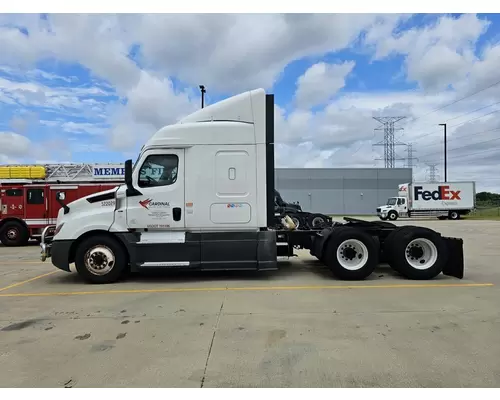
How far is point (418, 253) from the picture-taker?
26.8 feet

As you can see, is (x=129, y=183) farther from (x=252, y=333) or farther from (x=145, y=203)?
(x=252, y=333)

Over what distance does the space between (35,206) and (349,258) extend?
→ 1445 centimetres

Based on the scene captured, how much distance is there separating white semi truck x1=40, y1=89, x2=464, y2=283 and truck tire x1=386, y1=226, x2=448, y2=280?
71 mm

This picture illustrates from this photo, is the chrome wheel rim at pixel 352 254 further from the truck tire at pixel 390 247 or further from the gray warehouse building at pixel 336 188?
the gray warehouse building at pixel 336 188

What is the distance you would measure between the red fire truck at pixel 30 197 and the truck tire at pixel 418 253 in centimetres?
1385

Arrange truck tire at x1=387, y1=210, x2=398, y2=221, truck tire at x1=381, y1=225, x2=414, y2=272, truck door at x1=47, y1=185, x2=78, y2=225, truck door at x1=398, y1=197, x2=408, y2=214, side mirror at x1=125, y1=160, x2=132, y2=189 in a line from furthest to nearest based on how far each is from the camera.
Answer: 1. truck door at x1=398, y1=197, x2=408, y2=214
2. truck tire at x1=387, y1=210, x2=398, y2=221
3. truck door at x1=47, y1=185, x2=78, y2=225
4. truck tire at x1=381, y1=225, x2=414, y2=272
5. side mirror at x1=125, y1=160, x2=132, y2=189

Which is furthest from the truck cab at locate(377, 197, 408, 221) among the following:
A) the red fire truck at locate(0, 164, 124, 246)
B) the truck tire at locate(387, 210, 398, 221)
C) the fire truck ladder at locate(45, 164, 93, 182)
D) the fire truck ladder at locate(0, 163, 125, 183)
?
the fire truck ladder at locate(45, 164, 93, 182)

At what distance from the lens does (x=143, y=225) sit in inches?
307

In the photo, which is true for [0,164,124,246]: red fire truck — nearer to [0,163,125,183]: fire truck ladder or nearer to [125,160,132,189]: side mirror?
[0,163,125,183]: fire truck ladder

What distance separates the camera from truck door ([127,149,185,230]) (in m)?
7.75

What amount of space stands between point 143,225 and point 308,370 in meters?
5.03

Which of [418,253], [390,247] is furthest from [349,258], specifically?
[418,253]

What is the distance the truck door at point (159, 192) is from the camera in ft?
25.4

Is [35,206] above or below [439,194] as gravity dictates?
below
